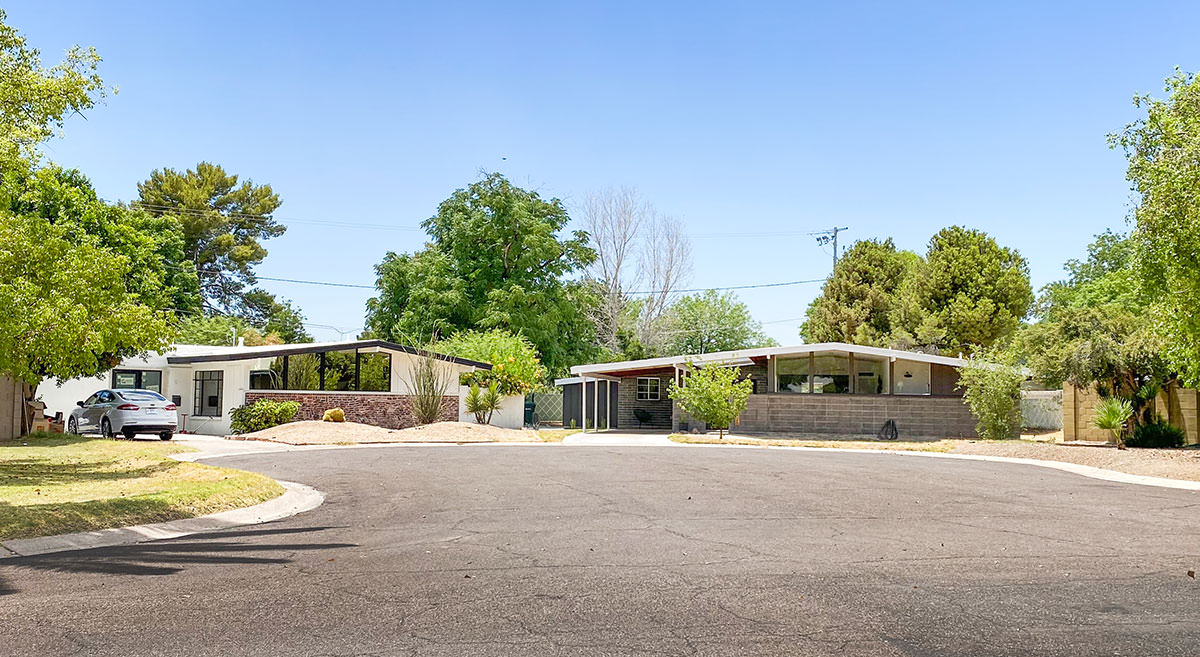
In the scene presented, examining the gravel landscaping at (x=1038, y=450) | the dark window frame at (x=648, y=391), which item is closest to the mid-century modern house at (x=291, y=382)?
the dark window frame at (x=648, y=391)

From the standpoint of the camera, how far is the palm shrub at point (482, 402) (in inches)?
1188

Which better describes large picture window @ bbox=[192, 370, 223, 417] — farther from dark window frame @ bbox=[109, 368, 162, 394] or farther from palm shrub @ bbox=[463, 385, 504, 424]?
palm shrub @ bbox=[463, 385, 504, 424]

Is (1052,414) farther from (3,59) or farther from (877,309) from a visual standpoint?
(3,59)

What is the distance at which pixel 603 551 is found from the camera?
7738 mm

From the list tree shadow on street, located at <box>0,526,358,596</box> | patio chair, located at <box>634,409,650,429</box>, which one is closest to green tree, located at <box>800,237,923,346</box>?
patio chair, located at <box>634,409,650,429</box>

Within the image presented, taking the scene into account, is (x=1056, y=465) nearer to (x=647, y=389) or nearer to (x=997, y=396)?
(x=997, y=396)

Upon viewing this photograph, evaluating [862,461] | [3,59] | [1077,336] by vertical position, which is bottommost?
[862,461]

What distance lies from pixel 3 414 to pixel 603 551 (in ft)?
67.5

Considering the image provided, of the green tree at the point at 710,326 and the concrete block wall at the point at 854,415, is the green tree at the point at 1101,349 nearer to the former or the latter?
the concrete block wall at the point at 854,415

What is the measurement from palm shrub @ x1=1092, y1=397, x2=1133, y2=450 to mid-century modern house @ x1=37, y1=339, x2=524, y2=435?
17.4 meters

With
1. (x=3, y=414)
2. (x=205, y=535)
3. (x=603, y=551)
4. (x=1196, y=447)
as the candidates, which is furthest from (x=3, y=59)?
(x=1196, y=447)

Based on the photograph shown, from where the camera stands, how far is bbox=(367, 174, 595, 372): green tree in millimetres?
44094

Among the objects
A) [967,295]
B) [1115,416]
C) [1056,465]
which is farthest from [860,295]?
[1056,465]

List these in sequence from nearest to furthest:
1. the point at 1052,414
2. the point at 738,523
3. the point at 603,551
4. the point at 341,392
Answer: the point at 603,551 < the point at 738,523 < the point at 341,392 < the point at 1052,414
